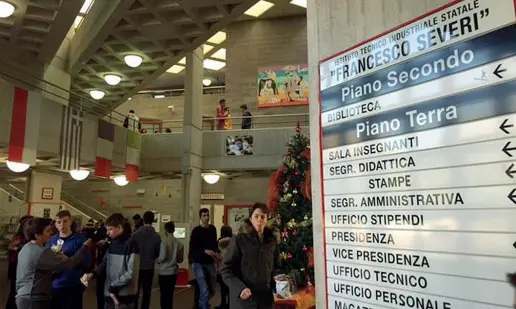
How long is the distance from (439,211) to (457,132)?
1.08ft

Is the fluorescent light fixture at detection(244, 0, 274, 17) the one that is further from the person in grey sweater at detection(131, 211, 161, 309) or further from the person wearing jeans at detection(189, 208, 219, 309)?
the person in grey sweater at detection(131, 211, 161, 309)

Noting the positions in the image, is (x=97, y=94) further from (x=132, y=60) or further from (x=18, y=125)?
(x=18, y=125)

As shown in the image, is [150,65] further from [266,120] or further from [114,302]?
[114,302]

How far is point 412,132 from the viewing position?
6.05ft

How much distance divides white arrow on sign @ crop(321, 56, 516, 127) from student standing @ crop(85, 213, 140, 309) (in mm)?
3066

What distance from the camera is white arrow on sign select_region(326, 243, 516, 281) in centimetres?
153

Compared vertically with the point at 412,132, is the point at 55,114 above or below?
above

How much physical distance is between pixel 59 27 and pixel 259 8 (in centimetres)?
928

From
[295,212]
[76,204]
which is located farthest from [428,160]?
[76,204]

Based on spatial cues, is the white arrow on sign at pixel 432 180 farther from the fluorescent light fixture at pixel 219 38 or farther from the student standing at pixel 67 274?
the fluorescent light fixture at pixel 219 38

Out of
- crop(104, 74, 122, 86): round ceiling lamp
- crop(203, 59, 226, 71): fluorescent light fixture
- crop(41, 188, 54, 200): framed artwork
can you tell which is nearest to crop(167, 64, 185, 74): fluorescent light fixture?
crop(203, 59, 226, 71): fluorescent light fixture

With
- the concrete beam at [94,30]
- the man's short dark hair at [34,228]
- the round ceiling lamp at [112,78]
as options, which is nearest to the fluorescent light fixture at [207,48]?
the round ceiling lamp at [112,78]

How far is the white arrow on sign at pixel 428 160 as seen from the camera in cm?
156

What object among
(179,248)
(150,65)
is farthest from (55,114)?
(179,248)
